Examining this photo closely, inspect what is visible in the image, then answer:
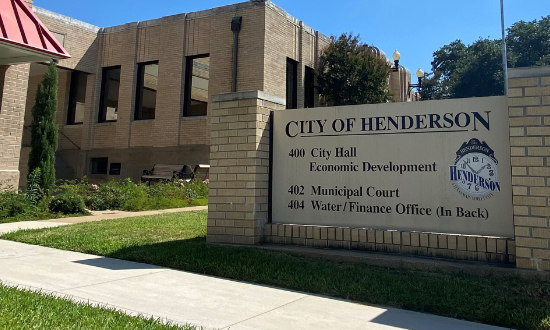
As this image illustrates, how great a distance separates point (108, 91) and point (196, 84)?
4.79 metres

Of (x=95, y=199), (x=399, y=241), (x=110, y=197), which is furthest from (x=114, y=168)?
(x=399, y=241)

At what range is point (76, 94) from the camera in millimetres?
22141

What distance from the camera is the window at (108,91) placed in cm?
2156

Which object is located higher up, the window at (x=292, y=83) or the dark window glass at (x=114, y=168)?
the window at (x=292, y=83)

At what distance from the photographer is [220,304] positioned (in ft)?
12.8

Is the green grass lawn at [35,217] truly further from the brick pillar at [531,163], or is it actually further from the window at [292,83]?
the window at [292,83]

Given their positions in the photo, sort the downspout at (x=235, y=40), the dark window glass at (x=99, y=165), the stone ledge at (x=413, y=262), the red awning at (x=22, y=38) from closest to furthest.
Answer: the stone ledge at (x=413, y=262)
the red awning at (x=22, y=38)
the downspout at (x=235, y=40)
the dark window glass at (x=99, y=165)

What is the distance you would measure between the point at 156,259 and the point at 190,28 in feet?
52.4

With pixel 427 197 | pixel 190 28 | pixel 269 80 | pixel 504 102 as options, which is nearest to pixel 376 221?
pixel 427 197

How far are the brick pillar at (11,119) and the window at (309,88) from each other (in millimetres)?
12698

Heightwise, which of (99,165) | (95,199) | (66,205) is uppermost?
(99,165)

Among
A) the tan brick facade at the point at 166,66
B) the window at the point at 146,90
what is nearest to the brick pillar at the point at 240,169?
the tan brick facade at the point at 166,66

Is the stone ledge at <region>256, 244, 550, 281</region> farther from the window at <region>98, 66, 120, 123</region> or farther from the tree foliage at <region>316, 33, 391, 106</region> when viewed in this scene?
the window at <region>98, 66, 120, 123</region>

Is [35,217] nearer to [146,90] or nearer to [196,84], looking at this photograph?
[196,84]
